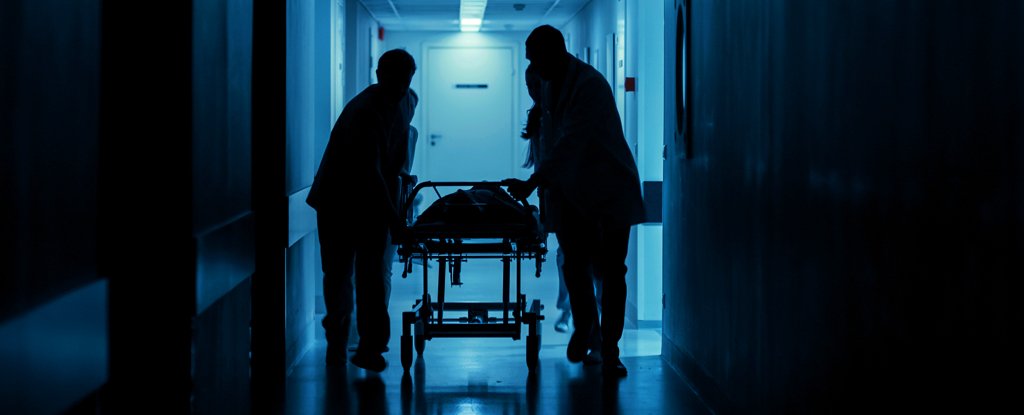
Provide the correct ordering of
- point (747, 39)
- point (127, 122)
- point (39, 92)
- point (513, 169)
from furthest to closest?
point (513, 169) → point (747, 39) → point (127, 122) → point (39, 92)

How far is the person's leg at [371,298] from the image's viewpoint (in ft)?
17.7

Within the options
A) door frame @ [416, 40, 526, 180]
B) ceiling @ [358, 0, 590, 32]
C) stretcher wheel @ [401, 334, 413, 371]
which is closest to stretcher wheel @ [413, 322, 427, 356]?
stretcher wheel @ [401, 334, 413, 371]

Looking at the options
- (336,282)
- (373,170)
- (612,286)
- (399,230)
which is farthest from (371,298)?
(612,286)

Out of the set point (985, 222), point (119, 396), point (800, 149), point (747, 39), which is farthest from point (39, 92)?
point (747, 39)

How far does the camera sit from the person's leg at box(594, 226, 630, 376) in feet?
17.9

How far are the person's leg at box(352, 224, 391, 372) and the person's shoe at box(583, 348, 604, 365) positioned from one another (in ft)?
3.06

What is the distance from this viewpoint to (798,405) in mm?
3520

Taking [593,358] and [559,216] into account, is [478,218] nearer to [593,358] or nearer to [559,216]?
[559,216]

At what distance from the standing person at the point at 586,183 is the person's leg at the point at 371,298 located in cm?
64

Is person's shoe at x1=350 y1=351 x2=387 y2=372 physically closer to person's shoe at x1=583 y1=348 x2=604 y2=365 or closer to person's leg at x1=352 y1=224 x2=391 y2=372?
person's leg at x1=352 y1=224 x2=391 y2=372

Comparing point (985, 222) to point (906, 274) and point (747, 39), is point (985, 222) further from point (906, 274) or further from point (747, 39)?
point (747, 39)

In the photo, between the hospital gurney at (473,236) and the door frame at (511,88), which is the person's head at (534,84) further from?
the door frame at (511,88)

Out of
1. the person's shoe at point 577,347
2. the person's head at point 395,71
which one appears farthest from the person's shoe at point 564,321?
the person's head at point 395,71

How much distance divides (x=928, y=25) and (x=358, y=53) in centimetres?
798
